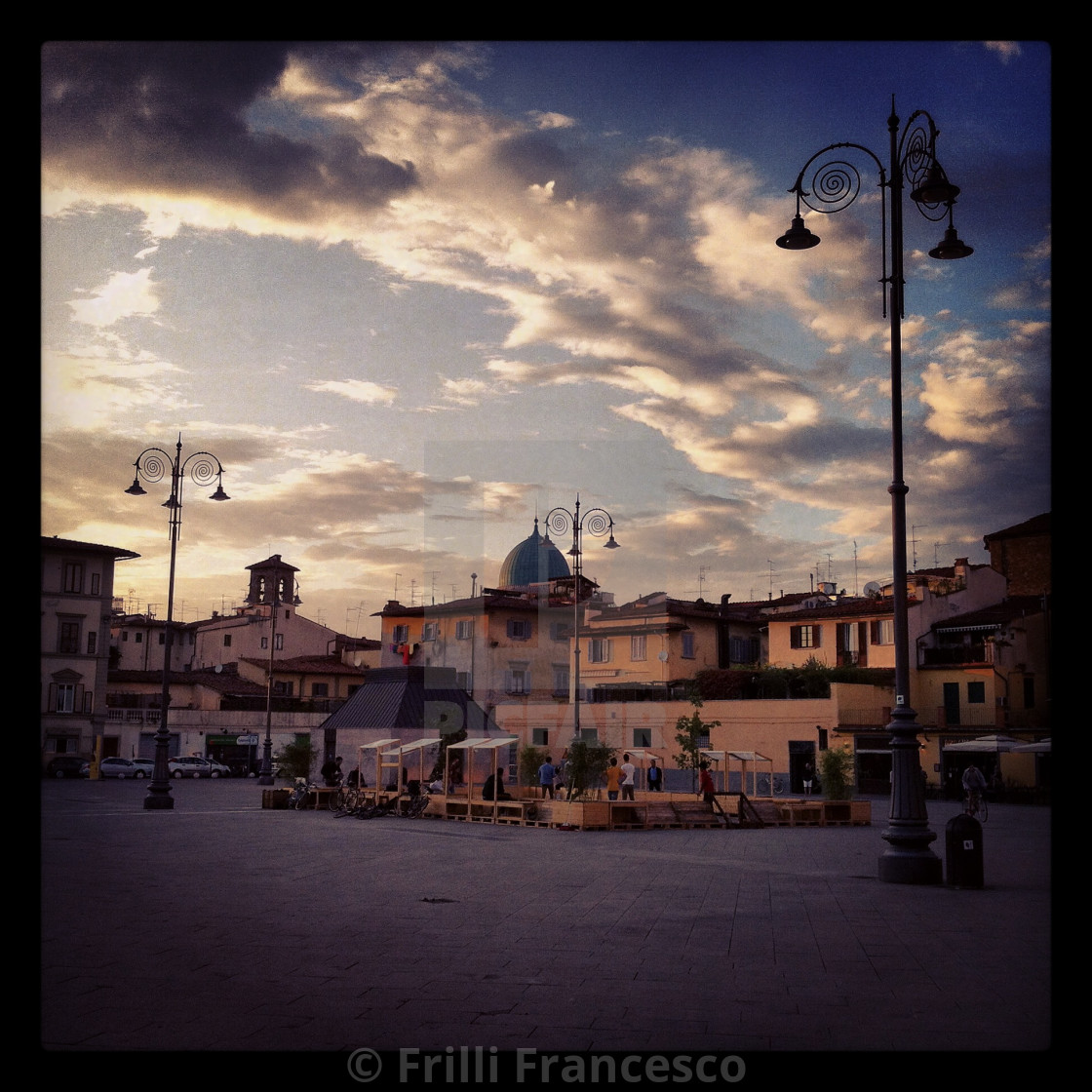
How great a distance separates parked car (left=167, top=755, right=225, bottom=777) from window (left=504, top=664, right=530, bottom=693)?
1587cm

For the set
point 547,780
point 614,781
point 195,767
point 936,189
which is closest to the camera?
point 936,189

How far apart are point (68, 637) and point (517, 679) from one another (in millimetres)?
23316

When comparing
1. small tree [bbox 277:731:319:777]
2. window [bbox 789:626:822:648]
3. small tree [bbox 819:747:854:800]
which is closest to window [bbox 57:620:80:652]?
small tree [bbox 277:731:319:777]

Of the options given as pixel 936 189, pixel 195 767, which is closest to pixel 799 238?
pixel 936 189

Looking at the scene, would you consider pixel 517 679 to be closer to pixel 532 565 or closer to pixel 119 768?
pixel 532 565

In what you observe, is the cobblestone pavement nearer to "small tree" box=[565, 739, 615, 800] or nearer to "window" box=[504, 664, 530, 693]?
"small tree" box=[565, 739, 615, 800]

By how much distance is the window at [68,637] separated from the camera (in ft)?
188

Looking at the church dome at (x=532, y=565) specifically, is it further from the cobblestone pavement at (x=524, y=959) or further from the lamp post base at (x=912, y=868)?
the lamp post base at (x=912, y=868)

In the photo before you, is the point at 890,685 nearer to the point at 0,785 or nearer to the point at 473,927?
the point at 473,927

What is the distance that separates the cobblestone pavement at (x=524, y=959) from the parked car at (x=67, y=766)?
→ 132 feet

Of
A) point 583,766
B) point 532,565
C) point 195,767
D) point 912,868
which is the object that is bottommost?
point 195,767

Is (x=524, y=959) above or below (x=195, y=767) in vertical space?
above

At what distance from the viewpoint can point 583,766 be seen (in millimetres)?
26875
